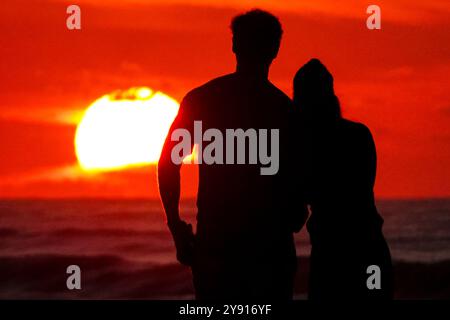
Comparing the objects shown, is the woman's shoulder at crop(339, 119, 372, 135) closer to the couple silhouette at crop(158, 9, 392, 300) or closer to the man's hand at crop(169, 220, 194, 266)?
the couple silhouette at crop(158, 9, 392, 300)

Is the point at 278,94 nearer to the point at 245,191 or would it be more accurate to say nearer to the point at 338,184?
the point at 245,191

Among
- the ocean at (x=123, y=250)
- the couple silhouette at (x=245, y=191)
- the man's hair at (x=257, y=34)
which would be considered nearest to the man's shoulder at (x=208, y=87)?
the couple silhouette at (x=245, y=191)

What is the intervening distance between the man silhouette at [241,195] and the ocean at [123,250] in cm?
1660

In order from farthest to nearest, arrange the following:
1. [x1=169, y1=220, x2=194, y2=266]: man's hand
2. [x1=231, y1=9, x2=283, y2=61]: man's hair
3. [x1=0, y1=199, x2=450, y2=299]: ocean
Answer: [x1=0, y1=199, x2=450, y2=299]: ocean
[x1=231, y1=9, x2=283, y2=61]: man's hair
[x1=169, y1=220, x2=194, y2=266]: man's hand

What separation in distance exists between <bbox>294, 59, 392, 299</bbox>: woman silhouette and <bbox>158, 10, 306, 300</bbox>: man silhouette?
451 mm

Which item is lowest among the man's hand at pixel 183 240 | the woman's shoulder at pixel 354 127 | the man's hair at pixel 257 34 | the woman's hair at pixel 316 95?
the man's hand at pixel 183 240

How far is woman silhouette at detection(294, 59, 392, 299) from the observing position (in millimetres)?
4848

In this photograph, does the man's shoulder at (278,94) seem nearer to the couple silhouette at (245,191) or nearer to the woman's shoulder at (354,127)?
the couple silhouette at (245,191)

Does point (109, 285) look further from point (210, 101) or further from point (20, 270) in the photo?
point (210, 101)

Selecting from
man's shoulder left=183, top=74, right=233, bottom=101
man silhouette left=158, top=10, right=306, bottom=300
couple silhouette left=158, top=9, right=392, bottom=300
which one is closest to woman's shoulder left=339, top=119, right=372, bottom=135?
couple silhouette left=158, top=9, right=392, bottom=300

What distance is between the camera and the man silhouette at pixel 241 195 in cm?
429

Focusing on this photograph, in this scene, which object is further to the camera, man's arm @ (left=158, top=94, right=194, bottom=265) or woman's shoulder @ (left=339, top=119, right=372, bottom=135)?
woman's shoulder @ (left=339, top=119, right=372, bottom=135)

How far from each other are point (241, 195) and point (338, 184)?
0.77 metres
